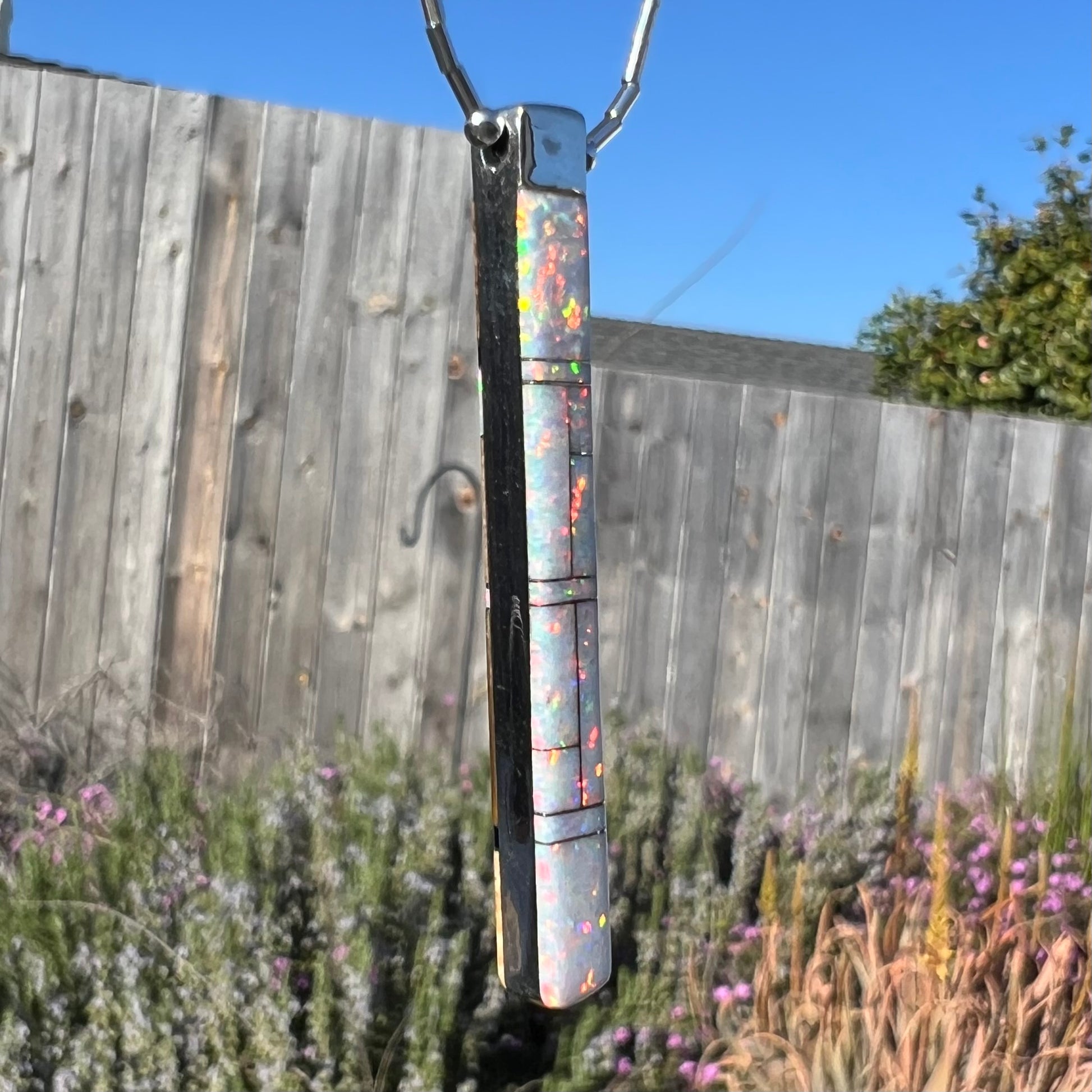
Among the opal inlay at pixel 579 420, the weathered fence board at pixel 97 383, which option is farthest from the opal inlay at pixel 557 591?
the weathered fence board at pixel 97 383

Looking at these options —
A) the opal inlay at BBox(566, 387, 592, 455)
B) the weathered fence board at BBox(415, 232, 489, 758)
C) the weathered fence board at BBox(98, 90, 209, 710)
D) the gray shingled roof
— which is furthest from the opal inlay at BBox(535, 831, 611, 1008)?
the gray shingled roof

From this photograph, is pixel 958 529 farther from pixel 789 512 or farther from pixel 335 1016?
pixel 335 1016

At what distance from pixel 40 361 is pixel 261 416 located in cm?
43

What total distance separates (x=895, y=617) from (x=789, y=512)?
0.40 metres

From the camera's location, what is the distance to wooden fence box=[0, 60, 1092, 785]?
2.62 m

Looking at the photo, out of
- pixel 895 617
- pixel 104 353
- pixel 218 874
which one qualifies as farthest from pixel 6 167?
pixel 895 617

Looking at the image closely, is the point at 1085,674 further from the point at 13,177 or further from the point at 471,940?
the point at 13,177

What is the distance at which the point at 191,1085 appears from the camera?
2.43 meters

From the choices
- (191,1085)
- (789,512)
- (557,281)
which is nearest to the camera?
(557,281)

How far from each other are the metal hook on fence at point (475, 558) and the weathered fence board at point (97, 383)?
0.60m

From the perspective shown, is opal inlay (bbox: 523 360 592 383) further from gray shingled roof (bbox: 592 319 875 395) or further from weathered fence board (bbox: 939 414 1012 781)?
gray shingled roof (bbox: 592 319 875 395)

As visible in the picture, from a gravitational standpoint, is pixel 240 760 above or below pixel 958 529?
below

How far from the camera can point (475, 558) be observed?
110 inches

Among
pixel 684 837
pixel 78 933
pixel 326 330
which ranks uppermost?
pixel 326 330
